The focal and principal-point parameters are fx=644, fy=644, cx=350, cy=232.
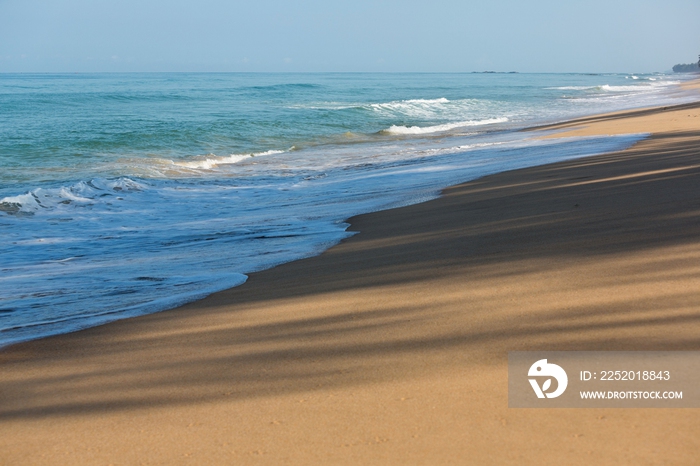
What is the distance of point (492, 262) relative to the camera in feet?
14.8

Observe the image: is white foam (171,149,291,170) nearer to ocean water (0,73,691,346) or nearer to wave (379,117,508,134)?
ocean water (0,73,691,346)

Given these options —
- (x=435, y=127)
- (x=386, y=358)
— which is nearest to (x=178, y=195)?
(x=386, y=358)

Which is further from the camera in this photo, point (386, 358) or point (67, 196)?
point (67, 196)

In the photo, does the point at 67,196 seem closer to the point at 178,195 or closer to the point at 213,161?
the point at 178,195

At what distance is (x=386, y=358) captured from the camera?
117 inches

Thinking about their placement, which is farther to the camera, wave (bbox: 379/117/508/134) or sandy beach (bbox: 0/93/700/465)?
wave (bbox: 379/117/508/134)

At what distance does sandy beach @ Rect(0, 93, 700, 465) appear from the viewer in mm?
2199

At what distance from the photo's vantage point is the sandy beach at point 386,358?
2199mm

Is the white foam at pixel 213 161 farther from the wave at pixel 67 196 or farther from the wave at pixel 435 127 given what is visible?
the wave at pixel 435 127

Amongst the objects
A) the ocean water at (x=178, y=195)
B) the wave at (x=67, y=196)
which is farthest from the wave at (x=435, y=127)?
the wave at (x=67, y=196)

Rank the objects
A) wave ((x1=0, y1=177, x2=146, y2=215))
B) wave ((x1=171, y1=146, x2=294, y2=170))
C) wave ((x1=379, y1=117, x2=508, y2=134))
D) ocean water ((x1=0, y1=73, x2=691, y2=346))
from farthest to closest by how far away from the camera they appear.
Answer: wave ((x1=379, y1=117, x2=508, y2=134)), wave ((x1=171, y1=146, x2=294, y2=170)), wave ((x1=0, y1=177, x2=146, y2=215)), ocean water ((x1=0, y1=73, x2=691, y2=346))

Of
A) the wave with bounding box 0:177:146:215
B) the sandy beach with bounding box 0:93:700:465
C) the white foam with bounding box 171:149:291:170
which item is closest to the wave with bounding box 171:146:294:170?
the white foam with bounding box 171:149:291:170

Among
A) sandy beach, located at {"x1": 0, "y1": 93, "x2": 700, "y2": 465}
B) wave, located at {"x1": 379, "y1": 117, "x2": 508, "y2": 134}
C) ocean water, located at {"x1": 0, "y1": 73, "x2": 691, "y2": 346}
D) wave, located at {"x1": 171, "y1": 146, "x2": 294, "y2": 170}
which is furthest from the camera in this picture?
wave, located at {"x1": 379, "y1": 117, "x2": 508, "y2": 134}

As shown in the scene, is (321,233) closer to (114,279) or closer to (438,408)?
(114,279)
